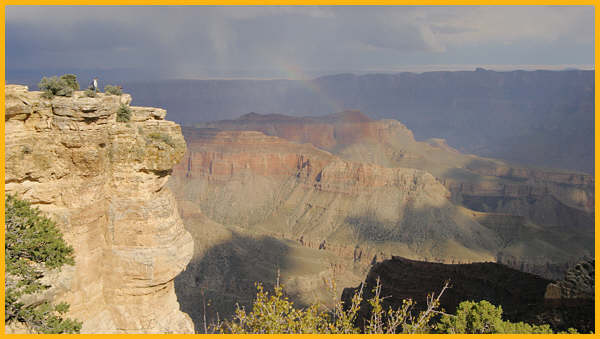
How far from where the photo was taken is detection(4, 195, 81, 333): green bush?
38.6 ft

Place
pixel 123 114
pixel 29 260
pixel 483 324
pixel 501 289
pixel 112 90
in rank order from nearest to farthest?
pixel 29 260 < pixel 483 324 < pixel 123 114 < pixel 112 90 < pixel 501 289

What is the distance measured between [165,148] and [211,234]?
57.9m

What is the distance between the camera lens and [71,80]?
15297 mm

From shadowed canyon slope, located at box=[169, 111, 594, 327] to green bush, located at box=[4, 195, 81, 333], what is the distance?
3468 cm

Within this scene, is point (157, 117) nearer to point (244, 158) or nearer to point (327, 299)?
point (327, 299)

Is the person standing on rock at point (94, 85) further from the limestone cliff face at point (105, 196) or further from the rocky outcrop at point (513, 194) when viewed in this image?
the rocky outcrop at point (513, 194)

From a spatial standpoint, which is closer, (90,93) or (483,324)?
(90,93)

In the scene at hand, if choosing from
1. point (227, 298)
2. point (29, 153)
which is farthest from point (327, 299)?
point (29, 153)

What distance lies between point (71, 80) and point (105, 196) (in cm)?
451

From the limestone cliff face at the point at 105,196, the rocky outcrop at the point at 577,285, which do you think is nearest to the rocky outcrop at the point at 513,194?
the rocky outcrop at the point at 577,285

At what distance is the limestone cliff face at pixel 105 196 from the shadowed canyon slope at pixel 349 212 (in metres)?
31.5

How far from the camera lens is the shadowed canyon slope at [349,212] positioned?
2712 inches

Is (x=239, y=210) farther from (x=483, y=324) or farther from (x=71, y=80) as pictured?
(x=483, y=324)

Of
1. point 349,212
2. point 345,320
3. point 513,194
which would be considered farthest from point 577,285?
point 513,194
